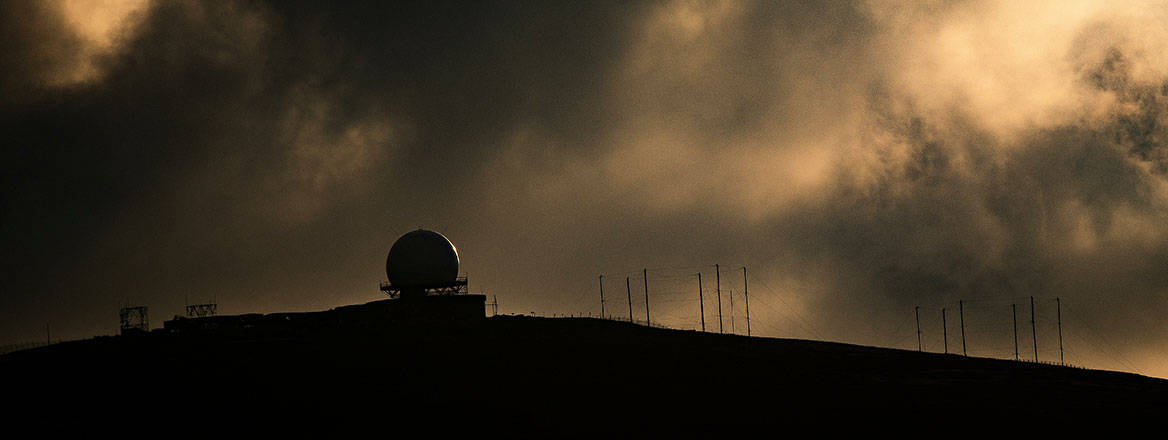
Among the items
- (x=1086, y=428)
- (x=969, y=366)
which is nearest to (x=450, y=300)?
(x=969, y=366)

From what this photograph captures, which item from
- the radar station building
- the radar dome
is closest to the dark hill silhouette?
the radar station building

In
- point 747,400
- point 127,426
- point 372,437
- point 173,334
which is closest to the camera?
point 372,437

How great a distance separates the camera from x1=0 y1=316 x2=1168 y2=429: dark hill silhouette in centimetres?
4538

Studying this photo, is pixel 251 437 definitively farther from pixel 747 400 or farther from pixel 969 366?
pixel 969 366

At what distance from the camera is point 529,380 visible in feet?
169

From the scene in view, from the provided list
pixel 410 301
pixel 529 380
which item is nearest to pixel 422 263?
pixel 410 301

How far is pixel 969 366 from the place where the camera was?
218ft

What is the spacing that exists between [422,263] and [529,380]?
39520mm

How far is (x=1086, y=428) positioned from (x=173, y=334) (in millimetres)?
55673

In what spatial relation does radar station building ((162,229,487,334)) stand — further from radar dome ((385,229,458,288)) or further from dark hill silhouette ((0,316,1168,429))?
dark hill silhouette ((0,316,1168,429))

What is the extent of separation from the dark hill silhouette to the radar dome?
16937mm

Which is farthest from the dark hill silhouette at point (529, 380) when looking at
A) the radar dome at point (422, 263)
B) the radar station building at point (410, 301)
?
the radar dome at point (422, 263)

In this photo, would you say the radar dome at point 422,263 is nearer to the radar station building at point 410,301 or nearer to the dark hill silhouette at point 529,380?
the radar station building at point 410,301

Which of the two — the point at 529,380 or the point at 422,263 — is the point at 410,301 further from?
the point at 529,380
